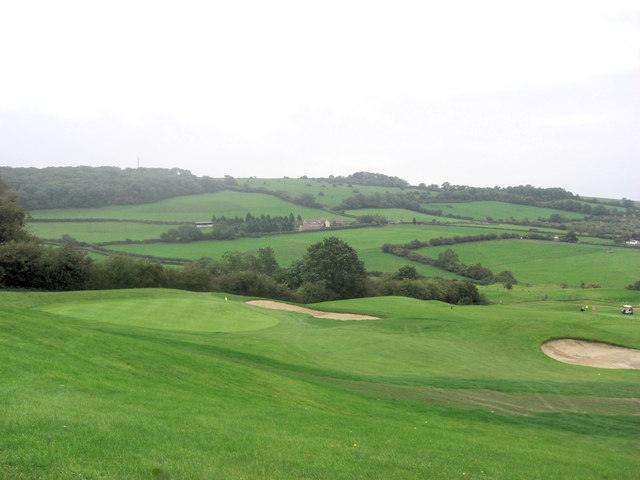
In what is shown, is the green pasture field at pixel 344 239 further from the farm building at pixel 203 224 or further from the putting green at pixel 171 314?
the putting green at pixel 171 314

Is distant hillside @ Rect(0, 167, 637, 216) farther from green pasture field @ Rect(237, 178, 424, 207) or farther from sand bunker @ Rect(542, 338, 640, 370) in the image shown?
sand bunker @ Rect(542, 338, 640, 370)

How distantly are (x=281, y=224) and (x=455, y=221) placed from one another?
55.3m

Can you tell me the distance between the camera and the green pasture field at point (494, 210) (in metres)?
144

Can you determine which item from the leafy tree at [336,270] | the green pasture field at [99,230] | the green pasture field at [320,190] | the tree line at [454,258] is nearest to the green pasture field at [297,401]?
the leafy tree at [336,270]

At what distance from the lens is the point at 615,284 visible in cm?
7850

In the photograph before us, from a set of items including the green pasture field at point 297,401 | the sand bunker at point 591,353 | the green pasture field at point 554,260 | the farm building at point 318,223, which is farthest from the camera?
the farm building at point 318,223

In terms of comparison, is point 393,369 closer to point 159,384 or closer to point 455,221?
point 159,384

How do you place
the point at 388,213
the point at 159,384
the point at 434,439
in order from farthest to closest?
the point at 388,213 → the point at 159,384 → the point at 434,439

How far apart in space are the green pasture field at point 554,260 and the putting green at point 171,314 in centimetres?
6850

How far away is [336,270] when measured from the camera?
2687 inches

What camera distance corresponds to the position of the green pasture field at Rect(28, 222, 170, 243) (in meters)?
94.5

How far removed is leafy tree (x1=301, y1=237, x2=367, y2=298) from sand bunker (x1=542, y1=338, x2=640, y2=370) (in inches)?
1524

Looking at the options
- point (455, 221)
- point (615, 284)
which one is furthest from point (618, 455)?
point (455, 221)

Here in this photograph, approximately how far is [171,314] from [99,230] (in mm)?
80344
